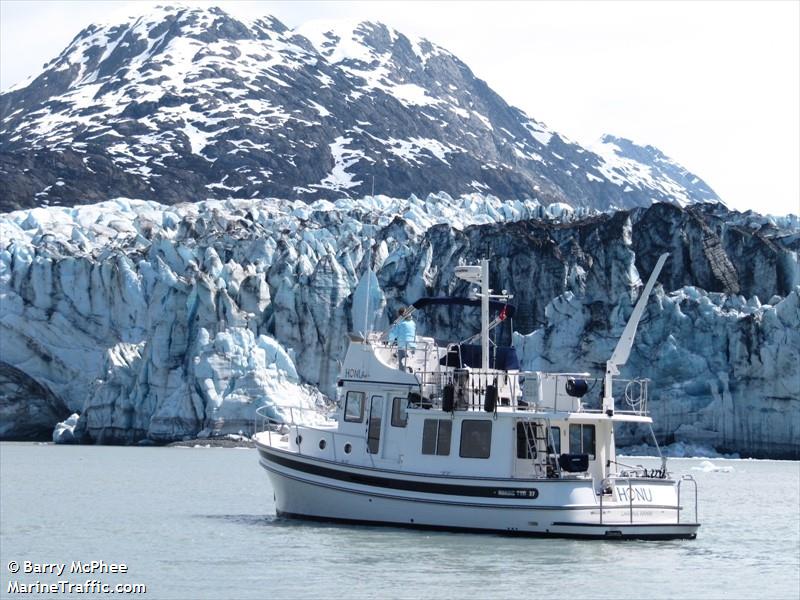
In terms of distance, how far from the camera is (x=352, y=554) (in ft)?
73.9

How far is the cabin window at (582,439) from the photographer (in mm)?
25484

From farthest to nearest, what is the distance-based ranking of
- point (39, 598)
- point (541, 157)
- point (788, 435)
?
point (541, 157) < point (788, 435) < point (39, 598)

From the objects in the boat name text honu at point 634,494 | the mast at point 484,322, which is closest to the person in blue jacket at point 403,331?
the mast at point 484,322

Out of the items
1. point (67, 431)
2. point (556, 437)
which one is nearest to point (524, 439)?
point (556, 437)

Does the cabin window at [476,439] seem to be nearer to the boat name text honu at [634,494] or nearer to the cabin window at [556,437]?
the cabin window at [556,437]

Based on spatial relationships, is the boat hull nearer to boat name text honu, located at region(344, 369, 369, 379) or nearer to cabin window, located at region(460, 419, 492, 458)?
cabin window, located at region(460, 419, 492, 458)

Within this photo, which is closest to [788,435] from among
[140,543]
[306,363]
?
[306,363]

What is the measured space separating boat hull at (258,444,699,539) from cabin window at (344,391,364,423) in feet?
3.78

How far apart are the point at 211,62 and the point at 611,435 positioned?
152 m

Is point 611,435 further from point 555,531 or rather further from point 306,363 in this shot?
point 306,363

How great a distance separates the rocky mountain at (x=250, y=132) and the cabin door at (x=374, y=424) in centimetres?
10243

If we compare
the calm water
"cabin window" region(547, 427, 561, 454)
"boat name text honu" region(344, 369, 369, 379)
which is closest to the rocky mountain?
the calm water

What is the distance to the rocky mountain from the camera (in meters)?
136

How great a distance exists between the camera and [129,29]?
626 ft
